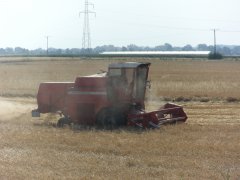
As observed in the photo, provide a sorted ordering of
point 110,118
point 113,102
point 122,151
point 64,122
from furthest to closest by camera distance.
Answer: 1. point 64,122
2. point 110,118
3. point 113,102
4. point 122,151

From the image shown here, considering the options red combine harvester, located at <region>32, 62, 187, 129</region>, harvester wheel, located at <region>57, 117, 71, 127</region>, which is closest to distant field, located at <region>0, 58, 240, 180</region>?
harvester wheel, located at <region>57, 117, 71, 127</region>

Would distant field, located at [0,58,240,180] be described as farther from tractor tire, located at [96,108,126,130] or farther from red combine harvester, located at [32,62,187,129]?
tractor tire, located at [96,108,126,130]

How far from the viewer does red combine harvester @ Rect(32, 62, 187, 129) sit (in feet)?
53.4

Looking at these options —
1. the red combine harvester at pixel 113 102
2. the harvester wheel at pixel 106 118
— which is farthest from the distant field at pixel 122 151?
the harvester wheel at pixel 106 118

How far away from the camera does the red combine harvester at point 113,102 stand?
1628cm

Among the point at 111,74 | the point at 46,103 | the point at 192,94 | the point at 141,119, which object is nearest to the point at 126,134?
the point at 141,119

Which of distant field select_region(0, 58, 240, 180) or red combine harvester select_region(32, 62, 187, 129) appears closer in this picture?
distant field select_region(0, 58, 240, 180)

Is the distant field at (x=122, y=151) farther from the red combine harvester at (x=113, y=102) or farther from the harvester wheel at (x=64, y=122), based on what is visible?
the red combine harvester at (x=113, y=102)

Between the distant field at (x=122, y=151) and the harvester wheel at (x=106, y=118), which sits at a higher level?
the harvester wheel at (x=106, y=118)

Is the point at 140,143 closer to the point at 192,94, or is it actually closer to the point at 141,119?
the point at 141,119

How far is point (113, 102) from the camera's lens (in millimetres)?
16297

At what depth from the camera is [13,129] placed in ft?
49.1

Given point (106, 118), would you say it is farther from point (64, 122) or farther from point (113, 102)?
point (64, 122)

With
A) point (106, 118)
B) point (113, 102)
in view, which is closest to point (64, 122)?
point (106, 118)
